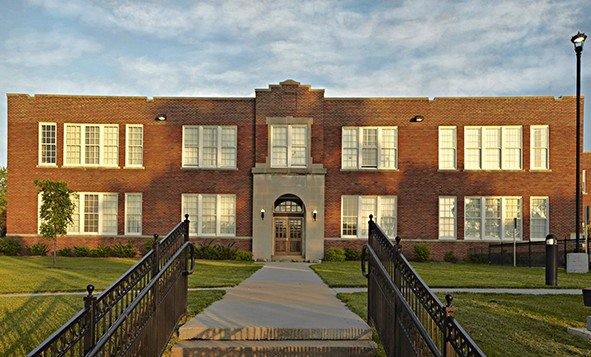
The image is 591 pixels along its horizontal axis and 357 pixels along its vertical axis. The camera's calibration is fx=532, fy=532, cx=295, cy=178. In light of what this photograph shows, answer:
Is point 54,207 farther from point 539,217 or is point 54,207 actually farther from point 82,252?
point 539,217

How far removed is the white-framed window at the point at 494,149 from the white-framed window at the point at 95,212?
722 inches

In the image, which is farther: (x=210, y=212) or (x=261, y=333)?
(x=210, y=212)

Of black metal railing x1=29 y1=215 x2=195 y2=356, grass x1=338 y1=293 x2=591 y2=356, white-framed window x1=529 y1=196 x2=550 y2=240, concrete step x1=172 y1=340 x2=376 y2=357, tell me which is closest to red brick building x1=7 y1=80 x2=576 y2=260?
white-framed window x1=529 y1=196 x2=550 y2=240

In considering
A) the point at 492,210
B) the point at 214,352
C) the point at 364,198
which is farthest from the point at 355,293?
the point at 492,210

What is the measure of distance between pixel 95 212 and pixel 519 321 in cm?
2336

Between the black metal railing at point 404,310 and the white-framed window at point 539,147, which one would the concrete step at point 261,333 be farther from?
the white-framed window at point 539,147

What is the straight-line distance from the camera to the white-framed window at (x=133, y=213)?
2747 centimetres

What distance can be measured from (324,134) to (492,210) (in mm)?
9400

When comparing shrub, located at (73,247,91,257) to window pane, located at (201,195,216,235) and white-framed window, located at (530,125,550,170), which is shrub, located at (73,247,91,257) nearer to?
window pane, located at (201,195,216,235)

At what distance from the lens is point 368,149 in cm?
2730

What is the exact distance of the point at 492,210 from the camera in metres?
27.1

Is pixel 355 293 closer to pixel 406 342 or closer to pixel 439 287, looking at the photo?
pixel 439 287

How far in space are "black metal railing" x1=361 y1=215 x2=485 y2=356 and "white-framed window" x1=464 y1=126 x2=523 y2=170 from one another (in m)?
20.8

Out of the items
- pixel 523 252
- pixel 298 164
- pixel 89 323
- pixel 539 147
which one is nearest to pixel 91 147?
pixel 298 164
